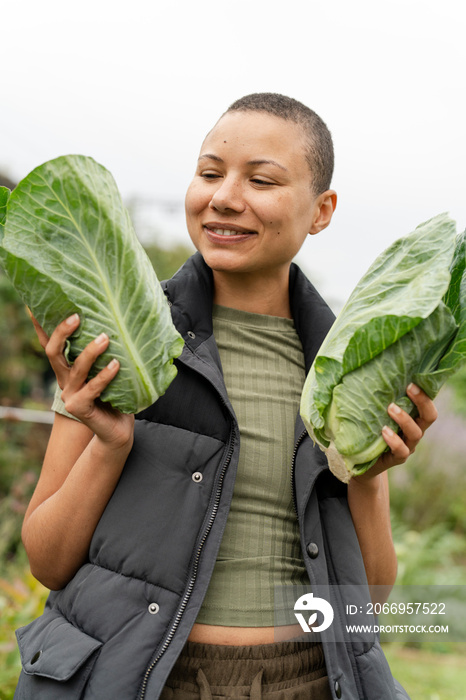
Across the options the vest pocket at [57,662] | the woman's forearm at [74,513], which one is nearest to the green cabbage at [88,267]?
the woman's forearm at [74,513]

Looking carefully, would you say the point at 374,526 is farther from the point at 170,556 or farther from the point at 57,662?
the point at 57,662

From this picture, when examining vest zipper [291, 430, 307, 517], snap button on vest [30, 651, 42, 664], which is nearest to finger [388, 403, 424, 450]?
vest zipper [291, 430, 307, 517]

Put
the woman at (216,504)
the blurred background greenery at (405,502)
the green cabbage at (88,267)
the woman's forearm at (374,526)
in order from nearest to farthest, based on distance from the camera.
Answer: the green cabbage at (88,267) < the woman at (216,504) < the woman's forearm at (374,526) < the blurred background greenery at (405,502)

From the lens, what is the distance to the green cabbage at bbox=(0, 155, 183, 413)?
188 cm

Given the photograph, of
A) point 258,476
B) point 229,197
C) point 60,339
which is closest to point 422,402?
point 258,476

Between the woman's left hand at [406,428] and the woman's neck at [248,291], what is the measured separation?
81cm

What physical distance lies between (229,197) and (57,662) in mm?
1615

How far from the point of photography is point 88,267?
6.36ft

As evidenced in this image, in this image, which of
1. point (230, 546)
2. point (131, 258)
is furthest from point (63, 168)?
point (230, 546)

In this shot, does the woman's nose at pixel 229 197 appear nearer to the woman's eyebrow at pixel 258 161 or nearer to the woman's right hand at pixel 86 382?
the woman's eyebrow at pixel 258 161

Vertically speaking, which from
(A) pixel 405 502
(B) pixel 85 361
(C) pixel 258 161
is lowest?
(A) pixel 405 502

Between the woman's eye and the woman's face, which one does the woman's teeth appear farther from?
the woman's eye

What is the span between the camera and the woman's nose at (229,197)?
2281 millimetres

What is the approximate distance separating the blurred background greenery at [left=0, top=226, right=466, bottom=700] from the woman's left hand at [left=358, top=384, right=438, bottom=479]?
2801 mm
